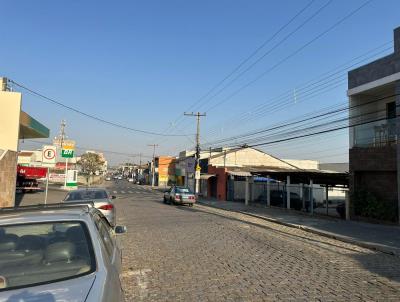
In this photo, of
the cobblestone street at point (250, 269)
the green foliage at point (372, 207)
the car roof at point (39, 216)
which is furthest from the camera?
the green foliage at point (372, 207)

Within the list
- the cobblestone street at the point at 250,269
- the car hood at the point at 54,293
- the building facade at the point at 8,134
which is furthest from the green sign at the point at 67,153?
the car hood at the point at 54,293

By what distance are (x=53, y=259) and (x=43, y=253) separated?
0.18 metres

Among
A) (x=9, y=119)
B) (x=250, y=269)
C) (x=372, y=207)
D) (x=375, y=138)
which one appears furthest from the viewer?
(x=375, y=138)

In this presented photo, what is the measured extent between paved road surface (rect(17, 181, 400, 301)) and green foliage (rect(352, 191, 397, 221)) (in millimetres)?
6836

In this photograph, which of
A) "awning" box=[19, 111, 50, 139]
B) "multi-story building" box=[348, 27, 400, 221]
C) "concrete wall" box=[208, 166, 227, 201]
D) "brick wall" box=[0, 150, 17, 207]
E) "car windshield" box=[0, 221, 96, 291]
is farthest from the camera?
"concrete wall" box=[208, 166, 227, 201]

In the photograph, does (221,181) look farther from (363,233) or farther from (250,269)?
(250,269)

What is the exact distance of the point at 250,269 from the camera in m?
8.70

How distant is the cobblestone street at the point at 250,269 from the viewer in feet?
22.4

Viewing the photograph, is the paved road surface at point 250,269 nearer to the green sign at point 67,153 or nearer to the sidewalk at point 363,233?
the sidewalk at point 363,233

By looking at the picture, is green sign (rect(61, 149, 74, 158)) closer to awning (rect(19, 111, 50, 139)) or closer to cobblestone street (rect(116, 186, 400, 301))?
awning (rect(19, 111, 50, 139))

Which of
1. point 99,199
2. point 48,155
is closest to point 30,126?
point 48,155

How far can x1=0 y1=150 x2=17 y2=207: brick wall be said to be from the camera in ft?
60.7

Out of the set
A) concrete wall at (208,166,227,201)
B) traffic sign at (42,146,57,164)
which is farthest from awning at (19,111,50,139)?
concrete wall at (208,166,227,201)

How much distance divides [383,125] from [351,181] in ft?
11.1
